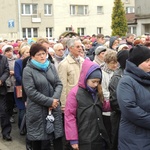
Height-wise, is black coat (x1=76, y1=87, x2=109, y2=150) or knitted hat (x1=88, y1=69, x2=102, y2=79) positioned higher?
knitted hat (x1=88, y1=69, x2=102, y2=79)

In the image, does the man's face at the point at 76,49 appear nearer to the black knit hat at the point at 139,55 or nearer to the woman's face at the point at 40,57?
the woman's face at the point at 40,57

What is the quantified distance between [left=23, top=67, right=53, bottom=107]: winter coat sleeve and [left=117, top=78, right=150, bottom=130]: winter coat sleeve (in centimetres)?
166

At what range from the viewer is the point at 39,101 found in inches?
194

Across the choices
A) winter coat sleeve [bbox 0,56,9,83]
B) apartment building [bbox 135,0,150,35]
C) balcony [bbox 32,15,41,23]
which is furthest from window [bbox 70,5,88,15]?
winter coat sleeve [bbox 0,56,9,83]

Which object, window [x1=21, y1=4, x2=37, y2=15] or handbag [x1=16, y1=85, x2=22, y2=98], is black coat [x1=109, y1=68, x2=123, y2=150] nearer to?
handbag [x1=16, y1=85, x2=22, y2=98]

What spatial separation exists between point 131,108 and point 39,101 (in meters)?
1.86

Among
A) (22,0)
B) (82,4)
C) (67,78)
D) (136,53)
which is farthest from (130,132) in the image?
(82,4)

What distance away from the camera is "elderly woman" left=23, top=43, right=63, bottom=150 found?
16.3ft

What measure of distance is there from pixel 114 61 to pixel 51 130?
152 centimetres

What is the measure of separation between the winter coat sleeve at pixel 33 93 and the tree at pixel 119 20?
111ft

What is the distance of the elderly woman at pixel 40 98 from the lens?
4961 mm

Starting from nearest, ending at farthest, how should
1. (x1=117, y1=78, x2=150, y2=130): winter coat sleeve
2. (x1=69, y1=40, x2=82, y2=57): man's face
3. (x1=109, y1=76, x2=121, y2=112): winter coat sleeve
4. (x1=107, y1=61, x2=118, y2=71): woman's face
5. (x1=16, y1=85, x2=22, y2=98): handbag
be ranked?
(x1=117, y1=78, x2=150, y2=130): winter coat sleeve
(x1=109, y1=76, x2=121, y2=112): winter coat sleeve
(x1=107, y1=61, x2=118, y2=71): woman's face
(x1=69, y1=40, x2=82, y2=57): man's face
(x1=16, y1=85, x2=22, y2=98): handbag

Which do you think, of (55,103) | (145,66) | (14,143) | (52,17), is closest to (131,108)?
(145,66)

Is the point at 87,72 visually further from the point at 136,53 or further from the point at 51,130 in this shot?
the point at 51,130
